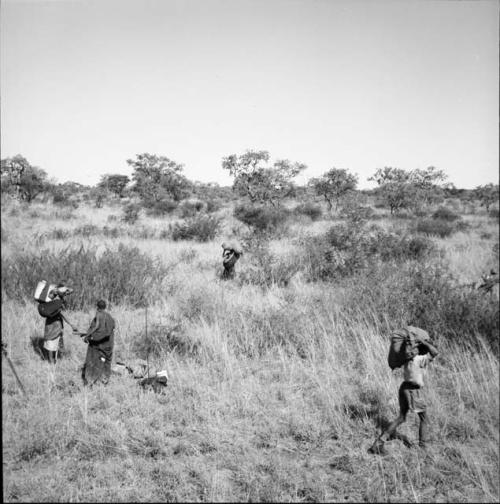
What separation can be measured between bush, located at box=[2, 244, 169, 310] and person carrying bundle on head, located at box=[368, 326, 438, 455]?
5502mm

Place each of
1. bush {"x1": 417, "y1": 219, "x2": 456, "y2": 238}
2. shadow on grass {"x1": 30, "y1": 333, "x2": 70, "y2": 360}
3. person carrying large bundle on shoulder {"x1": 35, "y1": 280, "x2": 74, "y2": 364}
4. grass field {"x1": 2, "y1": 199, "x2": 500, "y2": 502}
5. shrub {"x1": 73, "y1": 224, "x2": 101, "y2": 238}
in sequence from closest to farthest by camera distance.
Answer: grass field {"x1": 2, "y1": 199, "x2": 500, "y2": 502} → person carrying large bundle on shoulder {"x1": 35, "y1": 280, "x2": 74, "y2": 364} → shadow on grass {"x1": 30, "y1": 333, "x2": 70, "y2": 360} → shrub {"x1": 73, "y1": 224, "x2": 101, "y2": 238} → bush {"x1": 417, "y1": 219, "x2": 456, "y2": 238}

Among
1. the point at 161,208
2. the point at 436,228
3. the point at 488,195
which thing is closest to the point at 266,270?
the point at 436,228

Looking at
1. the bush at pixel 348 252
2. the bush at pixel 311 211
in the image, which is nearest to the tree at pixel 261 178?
the bush at pixel 311 211

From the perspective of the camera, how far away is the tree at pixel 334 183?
107 feet

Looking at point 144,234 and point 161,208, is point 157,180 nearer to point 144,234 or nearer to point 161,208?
point 161,208

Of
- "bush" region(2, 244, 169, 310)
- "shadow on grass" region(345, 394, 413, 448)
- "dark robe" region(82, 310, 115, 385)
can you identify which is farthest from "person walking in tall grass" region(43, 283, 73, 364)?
"shadow on grass" region(345, 394, 413, 448)

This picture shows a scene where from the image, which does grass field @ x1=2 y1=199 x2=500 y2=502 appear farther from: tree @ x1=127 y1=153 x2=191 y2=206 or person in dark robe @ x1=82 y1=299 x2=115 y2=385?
tree @ x1=127 y1=153 x2=191 y2=206

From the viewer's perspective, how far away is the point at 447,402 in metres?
4.39

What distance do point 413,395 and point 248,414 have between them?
6.14ft

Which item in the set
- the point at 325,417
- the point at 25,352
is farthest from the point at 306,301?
the point at 25,352

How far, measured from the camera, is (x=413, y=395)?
3684 millimetres

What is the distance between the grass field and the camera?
3.23 m

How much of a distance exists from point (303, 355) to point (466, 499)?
2.91 meters

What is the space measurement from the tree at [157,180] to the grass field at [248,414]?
83.0ft
